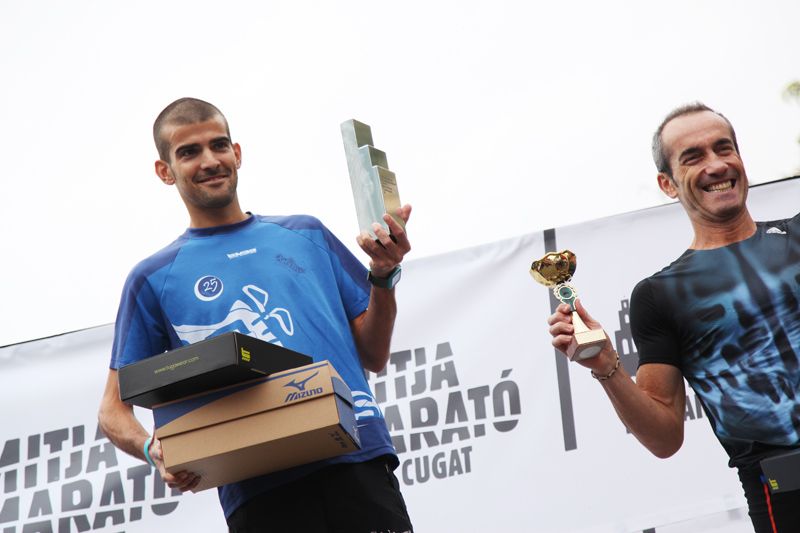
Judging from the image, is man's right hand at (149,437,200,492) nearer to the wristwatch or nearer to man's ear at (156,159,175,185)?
the wristwatch

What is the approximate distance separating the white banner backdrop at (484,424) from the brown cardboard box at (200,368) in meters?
1.59

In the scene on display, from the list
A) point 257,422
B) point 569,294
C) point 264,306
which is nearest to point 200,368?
point 257,422

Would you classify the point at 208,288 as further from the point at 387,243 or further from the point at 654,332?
the point at 654,332

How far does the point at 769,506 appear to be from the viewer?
2.33 m

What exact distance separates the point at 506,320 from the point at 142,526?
1704 mm

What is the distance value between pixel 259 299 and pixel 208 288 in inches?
5.9

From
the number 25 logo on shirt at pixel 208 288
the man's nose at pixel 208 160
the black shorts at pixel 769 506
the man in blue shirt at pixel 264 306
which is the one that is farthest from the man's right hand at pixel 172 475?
the black shorts at pixel 769 506

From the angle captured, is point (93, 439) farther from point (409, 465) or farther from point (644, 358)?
point (644, 358)

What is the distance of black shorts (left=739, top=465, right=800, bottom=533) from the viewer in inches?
90.4

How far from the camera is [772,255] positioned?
8.62 ft

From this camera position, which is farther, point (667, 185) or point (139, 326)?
point (667, 185)

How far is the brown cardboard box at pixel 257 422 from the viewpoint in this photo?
217 cm

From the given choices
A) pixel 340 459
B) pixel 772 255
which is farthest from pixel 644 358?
pixel 340 459

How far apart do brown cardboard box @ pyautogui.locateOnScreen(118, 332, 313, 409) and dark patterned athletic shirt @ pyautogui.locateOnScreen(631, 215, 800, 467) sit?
106 cm
